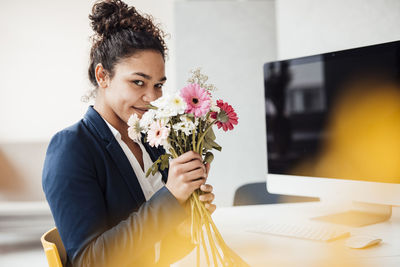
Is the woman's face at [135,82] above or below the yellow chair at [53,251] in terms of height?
above

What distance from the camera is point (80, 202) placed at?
0.97 m

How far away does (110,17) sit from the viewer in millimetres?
1312

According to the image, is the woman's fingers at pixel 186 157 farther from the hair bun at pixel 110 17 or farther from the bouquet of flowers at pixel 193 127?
the hair bun at pixel 110 17

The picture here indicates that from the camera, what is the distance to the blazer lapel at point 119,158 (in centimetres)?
117

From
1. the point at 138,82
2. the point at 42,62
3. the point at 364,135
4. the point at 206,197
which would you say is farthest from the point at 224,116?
the point at 42,62

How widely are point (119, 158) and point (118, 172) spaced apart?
0.05m

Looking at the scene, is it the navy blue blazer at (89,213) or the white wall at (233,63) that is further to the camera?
the white wall at (233,63)

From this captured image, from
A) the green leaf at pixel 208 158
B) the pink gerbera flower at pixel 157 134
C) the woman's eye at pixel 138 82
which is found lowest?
the green leaf at pixel 208 158

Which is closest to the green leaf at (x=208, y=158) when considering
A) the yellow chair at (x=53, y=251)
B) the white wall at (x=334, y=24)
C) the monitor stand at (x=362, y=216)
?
the yellow chair at (x=53, y=251)

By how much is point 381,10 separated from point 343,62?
76 centimetres

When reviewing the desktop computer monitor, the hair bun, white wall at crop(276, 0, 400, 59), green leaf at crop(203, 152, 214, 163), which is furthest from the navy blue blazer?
white wall at crop(276, 0, 400, 59)

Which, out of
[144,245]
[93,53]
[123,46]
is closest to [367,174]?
[144,245]

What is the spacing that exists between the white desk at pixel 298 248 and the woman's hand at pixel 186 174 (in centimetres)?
26

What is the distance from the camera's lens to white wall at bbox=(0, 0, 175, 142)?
3.96 meters
